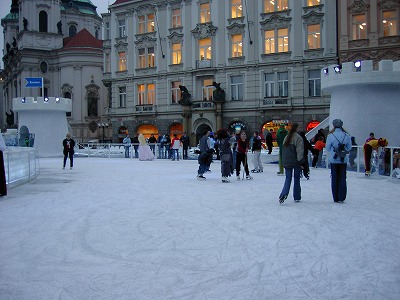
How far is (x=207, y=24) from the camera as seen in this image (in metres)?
39.8

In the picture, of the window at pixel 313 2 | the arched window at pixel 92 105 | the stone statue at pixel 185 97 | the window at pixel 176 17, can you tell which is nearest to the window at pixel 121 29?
the window at pixel 176 17

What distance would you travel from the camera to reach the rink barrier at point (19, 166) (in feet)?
44.7

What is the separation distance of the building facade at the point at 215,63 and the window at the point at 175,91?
0.09 m

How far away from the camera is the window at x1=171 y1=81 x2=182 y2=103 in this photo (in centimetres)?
4197

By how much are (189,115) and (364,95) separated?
70.7ft

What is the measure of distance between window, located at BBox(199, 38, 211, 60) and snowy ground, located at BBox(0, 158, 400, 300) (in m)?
30.0

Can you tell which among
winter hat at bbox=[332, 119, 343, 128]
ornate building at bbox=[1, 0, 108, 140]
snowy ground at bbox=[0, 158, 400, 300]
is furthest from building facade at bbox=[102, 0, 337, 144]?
snowy ground at bbox=[0, 158, 400, 300]

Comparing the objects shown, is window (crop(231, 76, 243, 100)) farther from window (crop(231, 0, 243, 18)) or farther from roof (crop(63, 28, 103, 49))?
roof (crop(63, 28, 103, 49))

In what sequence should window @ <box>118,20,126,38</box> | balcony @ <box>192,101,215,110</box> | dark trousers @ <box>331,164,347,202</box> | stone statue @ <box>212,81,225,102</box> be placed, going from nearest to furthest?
dark trousers @ <box>331,164,347,202</box>
stone statue @ <box>212,81,225,102</box>
balcony @ <box>192,101,215,110</box>
window @ <box>118,20,126,38</box>

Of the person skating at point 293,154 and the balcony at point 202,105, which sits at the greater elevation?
the balcony at point 202,105

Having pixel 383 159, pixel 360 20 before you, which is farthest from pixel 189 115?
pixel 383 159

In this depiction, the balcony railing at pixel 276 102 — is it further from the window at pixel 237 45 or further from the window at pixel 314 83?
the window at pixel 237 45

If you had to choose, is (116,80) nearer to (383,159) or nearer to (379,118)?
(379,118)

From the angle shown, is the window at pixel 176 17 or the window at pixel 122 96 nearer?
the window at pixel 176 17
